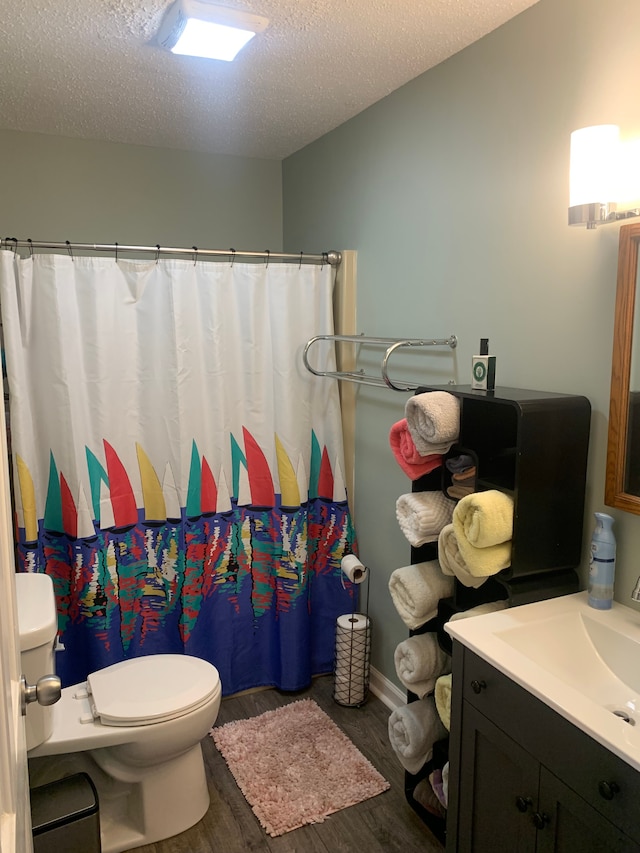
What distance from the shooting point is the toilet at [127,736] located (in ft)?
6.19

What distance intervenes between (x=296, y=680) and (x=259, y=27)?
237cm

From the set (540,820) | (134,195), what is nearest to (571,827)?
(540,820)

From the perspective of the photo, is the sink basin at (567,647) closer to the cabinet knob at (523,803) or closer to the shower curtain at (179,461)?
the cabinet knob at (523,803)

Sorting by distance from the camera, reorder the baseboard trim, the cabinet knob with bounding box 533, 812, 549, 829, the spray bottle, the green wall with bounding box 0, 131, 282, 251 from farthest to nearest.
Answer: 1. the green wall with bounding box 0, 131, 282, 251
2. the baseboard trim
3. the spray bottle
4. the cabinet knob with bounding box 533, 812, 549, 829

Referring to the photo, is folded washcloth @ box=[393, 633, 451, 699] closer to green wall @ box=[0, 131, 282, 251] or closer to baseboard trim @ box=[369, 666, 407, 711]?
baseboard trim @ box=[369, 666, 407, 711]

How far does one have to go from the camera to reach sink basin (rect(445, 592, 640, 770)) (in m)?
1.38

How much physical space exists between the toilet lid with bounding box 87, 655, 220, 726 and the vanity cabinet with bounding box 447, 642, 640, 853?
845 millimetres

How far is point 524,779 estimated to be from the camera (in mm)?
1355

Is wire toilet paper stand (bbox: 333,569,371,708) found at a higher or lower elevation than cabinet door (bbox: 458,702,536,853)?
lower

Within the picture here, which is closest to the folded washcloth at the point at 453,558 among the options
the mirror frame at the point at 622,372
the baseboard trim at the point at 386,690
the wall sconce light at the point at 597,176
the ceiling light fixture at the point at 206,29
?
the mirror frame at the point at 622,372

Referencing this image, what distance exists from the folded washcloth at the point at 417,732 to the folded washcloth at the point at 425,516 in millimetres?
521

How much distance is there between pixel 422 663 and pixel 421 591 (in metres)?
0.22

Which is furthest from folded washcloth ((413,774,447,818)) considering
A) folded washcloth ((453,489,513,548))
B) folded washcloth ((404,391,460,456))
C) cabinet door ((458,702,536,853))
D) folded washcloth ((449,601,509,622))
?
folded washcloth ((404,391,460,456))

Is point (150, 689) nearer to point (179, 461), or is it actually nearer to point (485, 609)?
point (179, 461)
